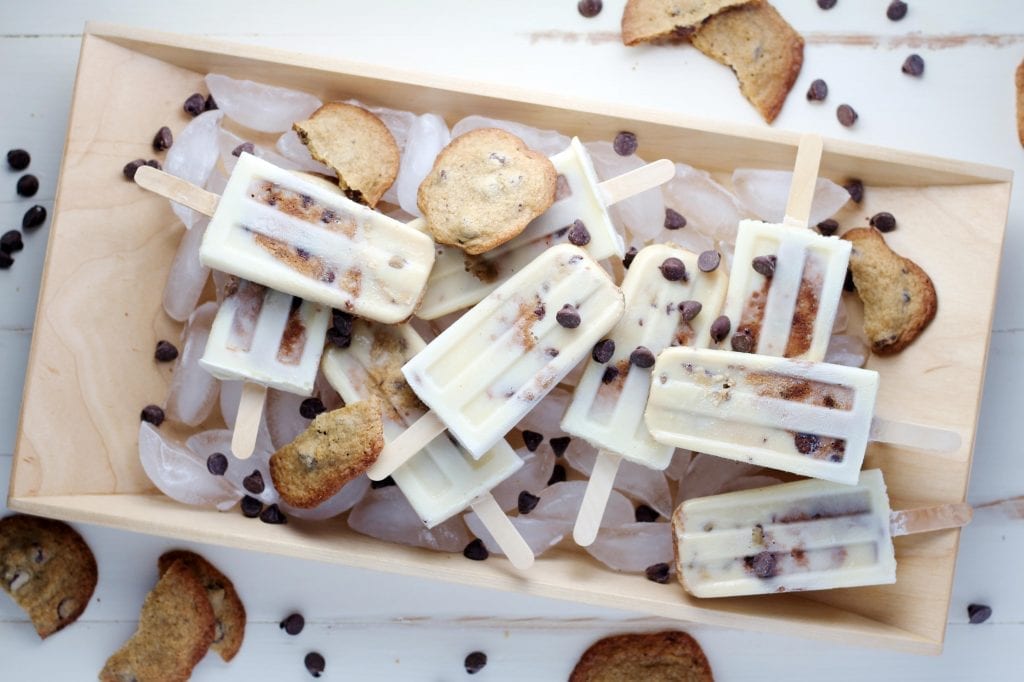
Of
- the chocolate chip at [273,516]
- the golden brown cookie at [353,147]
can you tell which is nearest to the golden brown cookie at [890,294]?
the golden brown cookie at [353,147]

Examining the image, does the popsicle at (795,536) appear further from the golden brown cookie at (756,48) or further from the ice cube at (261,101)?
the ice cube at (261,101)

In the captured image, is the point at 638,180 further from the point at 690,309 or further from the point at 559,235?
the point at 690,309

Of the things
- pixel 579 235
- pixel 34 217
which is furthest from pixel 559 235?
pixel 34 217

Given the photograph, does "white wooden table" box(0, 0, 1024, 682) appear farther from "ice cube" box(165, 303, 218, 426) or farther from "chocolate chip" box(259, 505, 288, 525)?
"ice cube" box(165, 303, 218, 426)

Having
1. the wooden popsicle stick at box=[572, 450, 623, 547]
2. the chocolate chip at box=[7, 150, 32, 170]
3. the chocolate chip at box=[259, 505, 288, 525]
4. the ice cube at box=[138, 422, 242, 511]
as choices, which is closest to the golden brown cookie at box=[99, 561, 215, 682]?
the ice cube at box=[138, 422, 242, 511]

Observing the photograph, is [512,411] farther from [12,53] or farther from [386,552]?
[12,53]
